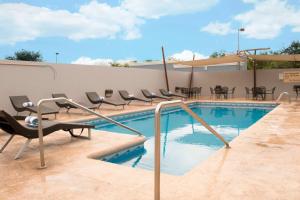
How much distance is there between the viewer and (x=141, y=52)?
56.3 metres

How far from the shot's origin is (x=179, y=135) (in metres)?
8.10

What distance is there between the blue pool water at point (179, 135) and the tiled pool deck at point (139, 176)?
0.64m

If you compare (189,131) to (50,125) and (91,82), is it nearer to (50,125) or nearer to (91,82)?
(50,125)

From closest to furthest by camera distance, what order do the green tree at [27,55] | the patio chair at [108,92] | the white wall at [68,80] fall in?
the white wall at [68,80], the patio chair at [108,92], the green tree at [27,55]

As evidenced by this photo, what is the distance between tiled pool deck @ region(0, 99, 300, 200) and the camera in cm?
326

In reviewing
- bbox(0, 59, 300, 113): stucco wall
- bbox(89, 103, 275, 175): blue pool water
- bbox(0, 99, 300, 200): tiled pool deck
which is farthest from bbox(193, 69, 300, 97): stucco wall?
bbox(0, 99, 300, 200): tiled pool deck

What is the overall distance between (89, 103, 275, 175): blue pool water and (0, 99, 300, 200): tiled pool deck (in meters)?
0.64


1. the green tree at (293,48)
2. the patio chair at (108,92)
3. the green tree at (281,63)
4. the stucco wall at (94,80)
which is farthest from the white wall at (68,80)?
the green tree at (293,48)

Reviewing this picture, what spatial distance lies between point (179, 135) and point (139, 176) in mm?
4382

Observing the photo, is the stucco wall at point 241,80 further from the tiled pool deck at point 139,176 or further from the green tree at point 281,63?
the tiled pool deck at point 139,176

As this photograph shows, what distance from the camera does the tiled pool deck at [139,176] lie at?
3.26 meters

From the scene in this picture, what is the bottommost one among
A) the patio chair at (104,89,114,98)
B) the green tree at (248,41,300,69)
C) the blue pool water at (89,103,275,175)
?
the blue pool water at (89,103,275,175)

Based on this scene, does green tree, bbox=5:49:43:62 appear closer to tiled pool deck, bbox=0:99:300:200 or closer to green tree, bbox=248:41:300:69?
green tree, bbox=248:41:300:69

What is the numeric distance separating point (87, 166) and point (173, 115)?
8307 mm
